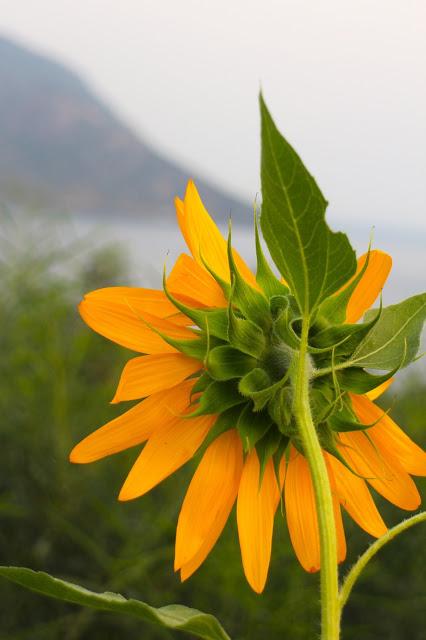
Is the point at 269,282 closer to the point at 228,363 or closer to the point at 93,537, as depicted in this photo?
the point at 228,363

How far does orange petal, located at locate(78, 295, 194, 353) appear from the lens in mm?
297

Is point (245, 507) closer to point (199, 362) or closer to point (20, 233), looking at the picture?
point (199, 362)

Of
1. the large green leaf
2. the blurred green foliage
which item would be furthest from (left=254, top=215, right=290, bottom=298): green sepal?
the blurred green foliage

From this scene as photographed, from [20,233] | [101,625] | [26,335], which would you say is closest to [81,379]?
[26,335]

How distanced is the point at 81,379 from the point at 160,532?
0.30 meters

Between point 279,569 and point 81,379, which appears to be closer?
point 279,569

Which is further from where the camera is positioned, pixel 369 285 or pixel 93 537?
pixel 93 537

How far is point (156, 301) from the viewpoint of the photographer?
299 millimetres

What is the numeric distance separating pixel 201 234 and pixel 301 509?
0.36 ft

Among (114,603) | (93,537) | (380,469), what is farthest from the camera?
(93,537)

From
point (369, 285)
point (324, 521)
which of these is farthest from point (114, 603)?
point (369, 285)

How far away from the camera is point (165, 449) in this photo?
0.30 meters

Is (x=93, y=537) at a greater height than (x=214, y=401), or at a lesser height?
lesser

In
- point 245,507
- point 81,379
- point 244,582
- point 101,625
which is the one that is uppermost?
point 245,507
